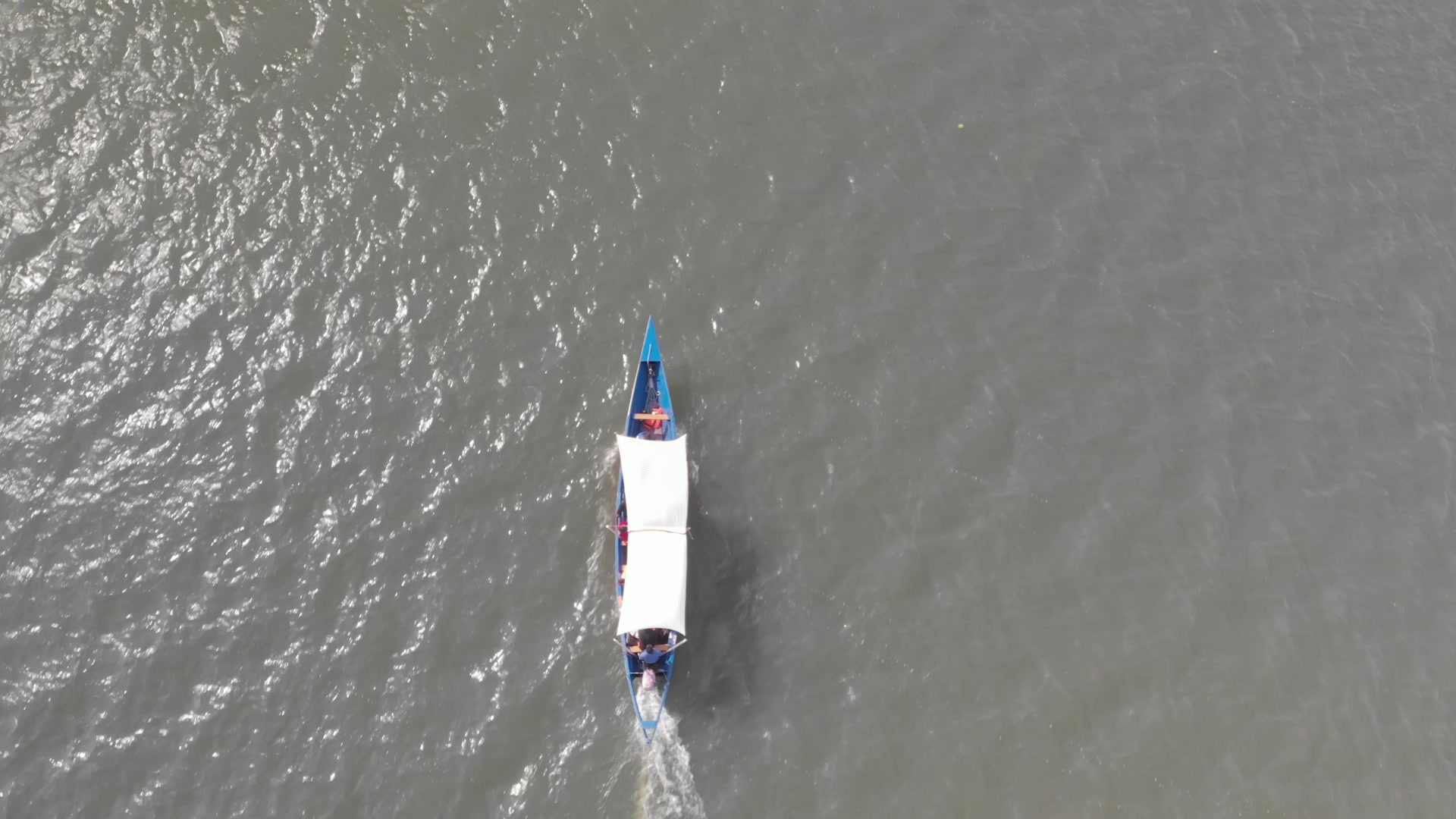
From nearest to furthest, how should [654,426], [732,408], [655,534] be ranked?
[655,534] → [654,426] → [732,408]

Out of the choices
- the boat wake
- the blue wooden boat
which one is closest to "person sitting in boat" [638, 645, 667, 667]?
the blue wooden boat

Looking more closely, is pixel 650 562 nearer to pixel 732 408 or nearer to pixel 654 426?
pixel 654 426

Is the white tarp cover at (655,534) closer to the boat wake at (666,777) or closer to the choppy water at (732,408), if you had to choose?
the choppy water at (732,408)

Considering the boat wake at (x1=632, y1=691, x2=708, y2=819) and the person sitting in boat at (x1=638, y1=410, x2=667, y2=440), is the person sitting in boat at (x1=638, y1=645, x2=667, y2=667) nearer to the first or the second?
the boat wake at (x1=632, y1=691, x2=708, y2=819)

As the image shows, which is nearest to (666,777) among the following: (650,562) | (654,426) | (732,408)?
(650,562)

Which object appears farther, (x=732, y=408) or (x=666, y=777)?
(x=732, y=408)
